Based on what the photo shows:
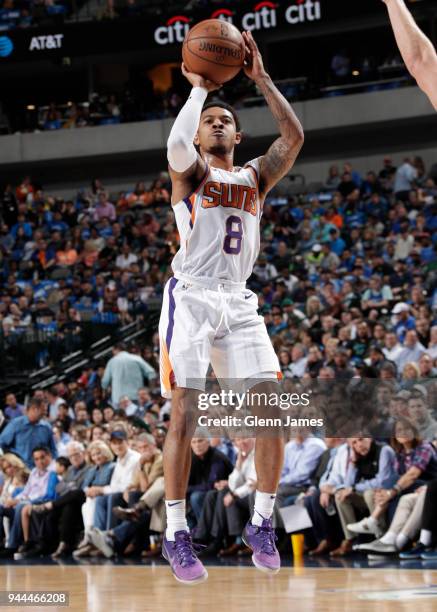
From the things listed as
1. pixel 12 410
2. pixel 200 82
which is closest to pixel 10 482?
pixel 12 410

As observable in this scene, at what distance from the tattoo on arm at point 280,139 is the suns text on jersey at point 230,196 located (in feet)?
0.64

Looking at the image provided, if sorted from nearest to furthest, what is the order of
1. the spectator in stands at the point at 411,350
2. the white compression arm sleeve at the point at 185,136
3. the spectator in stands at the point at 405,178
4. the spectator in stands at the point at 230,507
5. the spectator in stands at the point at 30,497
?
1. the white compression arm sleeve at the point at 185,136
2. the spectator in stands at the point at 230,507
3. the spectator in stands at the point at 411,350
4. the spectator in stands at the point at 30,497
5. the spectator in stands at the point at 405,178

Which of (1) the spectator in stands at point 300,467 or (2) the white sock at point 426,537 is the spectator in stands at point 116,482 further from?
(2) the white sock at point 426,537

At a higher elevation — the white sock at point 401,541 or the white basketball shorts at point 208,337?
the white basketball shorts at point 208,337

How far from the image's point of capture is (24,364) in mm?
18297

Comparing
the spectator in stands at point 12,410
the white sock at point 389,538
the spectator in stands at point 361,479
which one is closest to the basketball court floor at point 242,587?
the white sock at point 389,538

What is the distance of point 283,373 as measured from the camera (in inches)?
504

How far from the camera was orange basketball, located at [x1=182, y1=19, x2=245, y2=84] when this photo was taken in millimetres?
5867

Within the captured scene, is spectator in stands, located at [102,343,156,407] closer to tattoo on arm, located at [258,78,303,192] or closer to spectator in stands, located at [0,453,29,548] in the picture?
spectator in stands, located at [0,453,29,548]

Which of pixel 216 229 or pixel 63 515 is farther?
pixel 63 515

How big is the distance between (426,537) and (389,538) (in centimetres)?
44

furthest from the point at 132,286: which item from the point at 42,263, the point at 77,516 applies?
the point at 77,516

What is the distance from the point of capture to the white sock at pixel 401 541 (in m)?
9.85

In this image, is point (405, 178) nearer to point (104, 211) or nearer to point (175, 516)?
point (104, 211)
